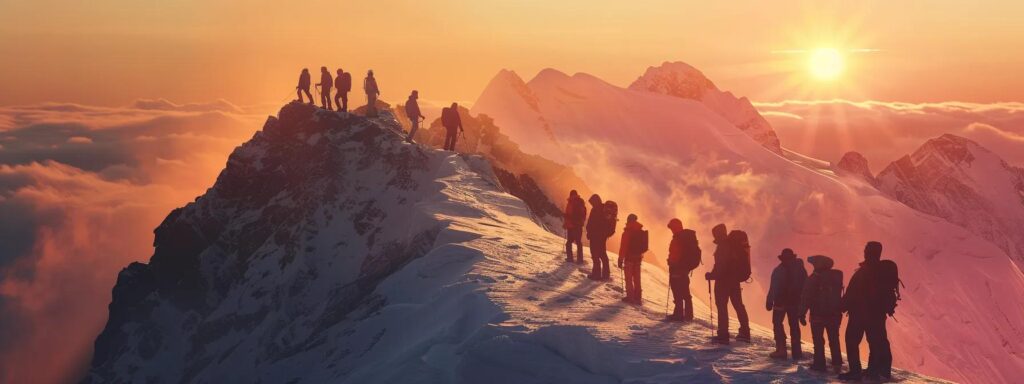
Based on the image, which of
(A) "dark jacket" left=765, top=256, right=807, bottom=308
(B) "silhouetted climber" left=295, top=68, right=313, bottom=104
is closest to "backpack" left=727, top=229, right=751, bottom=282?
(A) "dark jacket" left=765, top=256, right=807, bottom=308

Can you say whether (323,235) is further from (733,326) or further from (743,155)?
(743,155)

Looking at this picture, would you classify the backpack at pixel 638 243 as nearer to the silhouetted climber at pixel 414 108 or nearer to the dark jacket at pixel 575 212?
the dark jacket at pixel 575 212

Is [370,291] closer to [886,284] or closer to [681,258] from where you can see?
[681,258]

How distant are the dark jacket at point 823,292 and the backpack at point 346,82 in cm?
3895

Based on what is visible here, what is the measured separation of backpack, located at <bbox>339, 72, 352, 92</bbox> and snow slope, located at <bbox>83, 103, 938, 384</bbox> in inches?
84.6

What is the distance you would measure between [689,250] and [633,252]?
279 cm

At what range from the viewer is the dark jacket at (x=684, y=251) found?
72.3 ft

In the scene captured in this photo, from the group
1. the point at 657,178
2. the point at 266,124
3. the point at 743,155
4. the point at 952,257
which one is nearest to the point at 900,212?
the point at 952,257

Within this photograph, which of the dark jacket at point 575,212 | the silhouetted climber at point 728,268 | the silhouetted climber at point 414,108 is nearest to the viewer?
the silhouetted climber at point 728,268

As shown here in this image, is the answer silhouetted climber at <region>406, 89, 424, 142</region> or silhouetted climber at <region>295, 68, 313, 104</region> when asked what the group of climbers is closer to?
silhouetted climber at <region>406, 89, 424, 142</region>

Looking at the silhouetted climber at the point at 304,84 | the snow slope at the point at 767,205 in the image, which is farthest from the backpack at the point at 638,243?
the snow slope at the point at 767,205

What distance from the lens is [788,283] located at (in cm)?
1956

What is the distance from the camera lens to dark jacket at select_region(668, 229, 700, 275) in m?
22.0

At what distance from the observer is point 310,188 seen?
54.5 m
